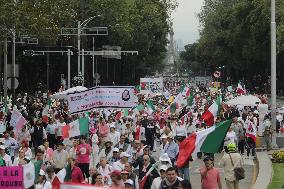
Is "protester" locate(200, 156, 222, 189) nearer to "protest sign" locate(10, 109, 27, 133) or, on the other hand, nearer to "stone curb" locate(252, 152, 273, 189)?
"stone curb" locate(252, 152, 273, 189)

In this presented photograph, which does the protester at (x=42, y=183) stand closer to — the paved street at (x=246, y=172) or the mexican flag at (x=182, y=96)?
the paved street at (x=246, y=172)

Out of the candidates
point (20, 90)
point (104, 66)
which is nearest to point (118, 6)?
point (20, 90)

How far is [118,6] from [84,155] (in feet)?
167

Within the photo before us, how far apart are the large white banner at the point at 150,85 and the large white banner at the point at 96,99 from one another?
3476 cm

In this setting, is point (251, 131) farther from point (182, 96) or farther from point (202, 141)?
point (202, 141)

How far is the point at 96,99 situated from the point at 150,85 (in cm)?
3652

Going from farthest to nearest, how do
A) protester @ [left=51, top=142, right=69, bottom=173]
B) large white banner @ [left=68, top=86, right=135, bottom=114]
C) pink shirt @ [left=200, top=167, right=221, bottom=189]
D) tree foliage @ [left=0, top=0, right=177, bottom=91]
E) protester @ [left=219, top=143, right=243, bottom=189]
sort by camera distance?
tree foliage @ [left=0, top=0, right=177, bottom=91]
large white banner @ [left=68, top=86, right=135, bottom=114]
protester @ [left=51, top=142, right=69, bottom=173]
protester @ [left=219, top=143, right=243, bottom=189]
pink shirt @ [left=200, top=167, right=221, bottom=189]

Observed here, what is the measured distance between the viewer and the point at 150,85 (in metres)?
59.2

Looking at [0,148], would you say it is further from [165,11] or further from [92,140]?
[165,11]

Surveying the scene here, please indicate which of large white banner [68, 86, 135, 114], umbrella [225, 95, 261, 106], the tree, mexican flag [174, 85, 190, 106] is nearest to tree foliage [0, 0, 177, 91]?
the tree

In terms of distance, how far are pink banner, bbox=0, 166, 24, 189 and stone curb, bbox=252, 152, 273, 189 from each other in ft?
29.5

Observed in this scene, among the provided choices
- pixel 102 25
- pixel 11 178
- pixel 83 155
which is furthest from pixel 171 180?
pixel 102 25

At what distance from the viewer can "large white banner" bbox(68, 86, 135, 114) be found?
22.6m

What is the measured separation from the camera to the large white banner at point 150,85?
58531mm
